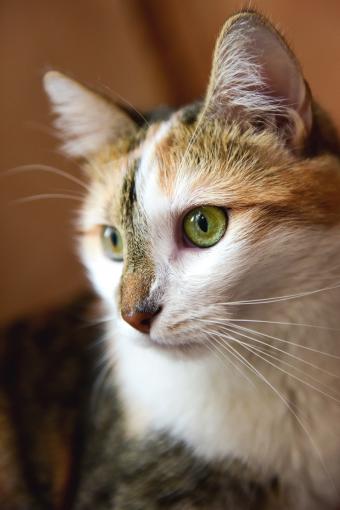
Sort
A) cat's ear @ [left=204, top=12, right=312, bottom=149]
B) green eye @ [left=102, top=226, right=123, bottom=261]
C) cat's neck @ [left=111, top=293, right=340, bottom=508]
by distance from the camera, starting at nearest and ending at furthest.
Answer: cat's ear @ [left=204, top=12, right=312, bottom=149] → cat's neck @ [left=111, top=293, right=340, bottom=508] → green eye @ [left=102, top=226, right=123, bottom=261]

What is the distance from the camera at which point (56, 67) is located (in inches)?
58.9

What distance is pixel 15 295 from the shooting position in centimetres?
156

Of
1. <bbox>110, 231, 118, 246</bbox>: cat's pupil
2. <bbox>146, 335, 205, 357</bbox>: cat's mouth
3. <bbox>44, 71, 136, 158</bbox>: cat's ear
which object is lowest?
<bbox>146, 335, 205, 357</bbox>: cat's mouth

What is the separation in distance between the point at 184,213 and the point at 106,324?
399 millimetres

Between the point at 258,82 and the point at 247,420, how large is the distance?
0.49 metres

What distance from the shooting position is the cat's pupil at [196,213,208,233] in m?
0.80

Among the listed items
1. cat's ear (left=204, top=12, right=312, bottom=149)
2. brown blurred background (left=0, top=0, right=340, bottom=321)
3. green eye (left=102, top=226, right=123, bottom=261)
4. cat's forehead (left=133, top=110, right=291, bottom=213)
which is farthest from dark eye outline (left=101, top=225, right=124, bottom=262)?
brown blurred background (left=0, top=0, right=340, bottom=321)

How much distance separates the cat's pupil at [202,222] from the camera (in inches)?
31.5

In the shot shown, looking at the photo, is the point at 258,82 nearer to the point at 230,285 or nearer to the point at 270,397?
the point at 230,285

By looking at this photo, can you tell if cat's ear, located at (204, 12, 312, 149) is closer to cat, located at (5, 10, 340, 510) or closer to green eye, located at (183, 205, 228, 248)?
cat, located at (5, 10, 340, 510)

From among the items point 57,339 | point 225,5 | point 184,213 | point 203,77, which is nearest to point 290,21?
point 225,5

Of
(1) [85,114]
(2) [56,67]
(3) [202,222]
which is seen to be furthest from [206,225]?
(2) [56,67]

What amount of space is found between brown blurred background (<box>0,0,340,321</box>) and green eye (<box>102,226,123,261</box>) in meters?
0.40

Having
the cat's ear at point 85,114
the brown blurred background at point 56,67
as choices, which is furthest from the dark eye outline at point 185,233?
the brown blurred background at point 56,67
